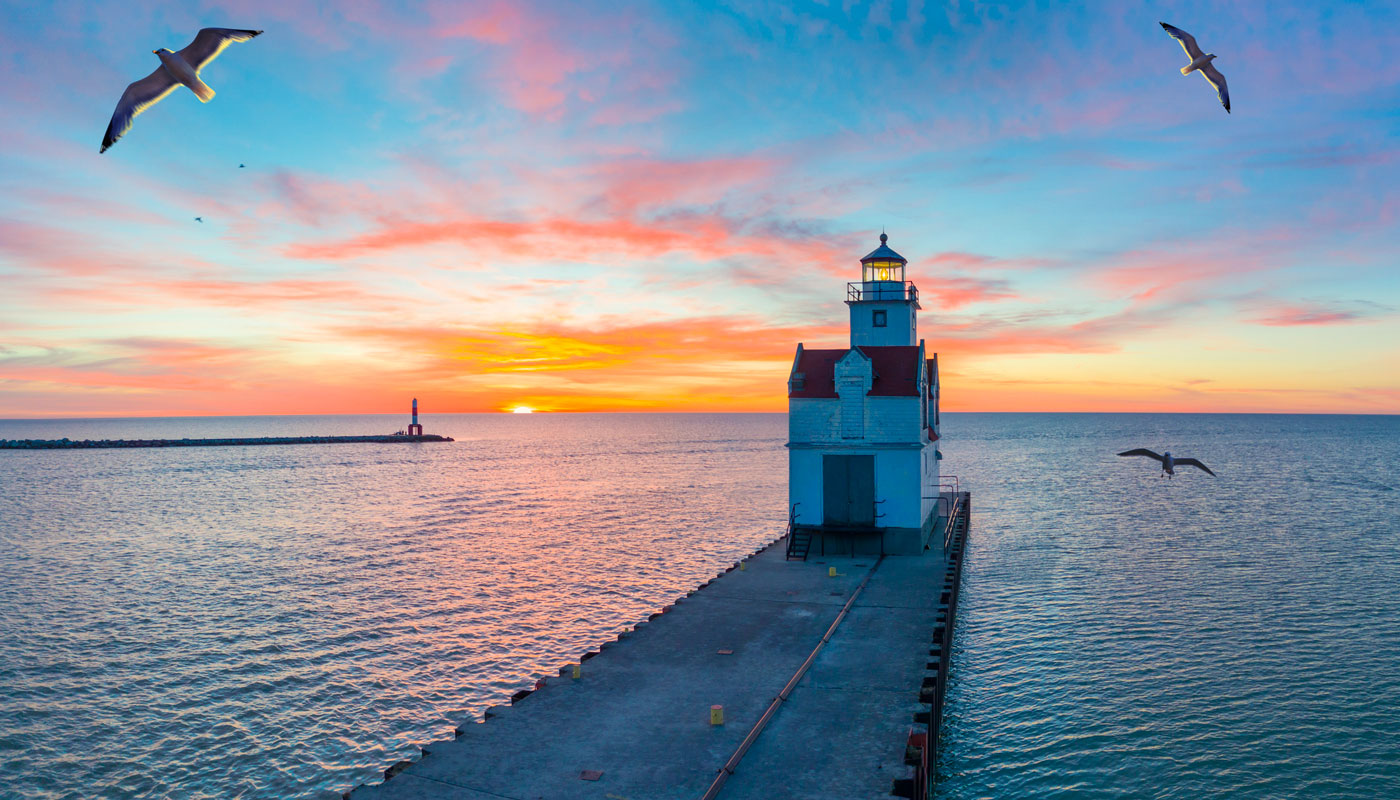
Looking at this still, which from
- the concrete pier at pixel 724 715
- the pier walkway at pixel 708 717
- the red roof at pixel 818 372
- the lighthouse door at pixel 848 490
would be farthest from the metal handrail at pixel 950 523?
the pier walkway at pixel 708 717

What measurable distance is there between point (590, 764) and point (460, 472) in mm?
104735

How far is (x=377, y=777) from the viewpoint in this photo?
1950 cm

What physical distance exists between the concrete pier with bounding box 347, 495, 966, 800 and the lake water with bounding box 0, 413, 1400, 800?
316 cm

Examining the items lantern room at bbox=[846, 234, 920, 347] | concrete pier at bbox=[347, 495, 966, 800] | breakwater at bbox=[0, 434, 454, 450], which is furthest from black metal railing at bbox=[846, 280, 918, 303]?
breakwater at bbox=[0, 434, 454, 450]

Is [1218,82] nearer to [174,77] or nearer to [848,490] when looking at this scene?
[174,77]

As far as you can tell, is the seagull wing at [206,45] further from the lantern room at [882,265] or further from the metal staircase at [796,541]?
the lantern room at [882,265]

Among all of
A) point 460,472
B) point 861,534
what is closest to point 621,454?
point 460,472

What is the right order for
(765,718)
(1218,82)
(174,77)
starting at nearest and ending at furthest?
(174,77) → (1218,82) → (765,718)

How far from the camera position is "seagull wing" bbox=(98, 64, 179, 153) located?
10.6 meters

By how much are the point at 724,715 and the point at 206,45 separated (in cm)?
1548

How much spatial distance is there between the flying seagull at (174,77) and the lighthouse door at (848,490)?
29.6 meters

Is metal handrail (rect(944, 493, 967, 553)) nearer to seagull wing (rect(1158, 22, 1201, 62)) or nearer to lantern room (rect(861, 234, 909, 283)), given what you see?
lantern room (rect(861, 234, 909, 283))

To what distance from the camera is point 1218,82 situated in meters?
12.9

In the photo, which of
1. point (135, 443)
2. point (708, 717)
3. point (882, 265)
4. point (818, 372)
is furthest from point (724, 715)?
point (135, 443)
